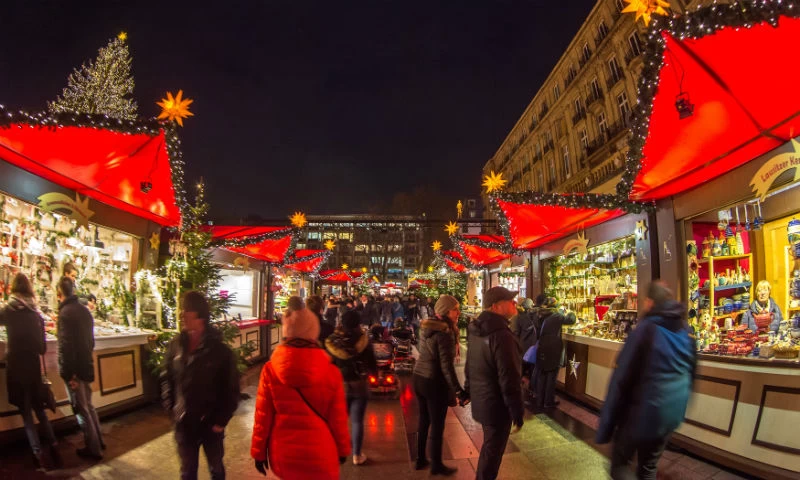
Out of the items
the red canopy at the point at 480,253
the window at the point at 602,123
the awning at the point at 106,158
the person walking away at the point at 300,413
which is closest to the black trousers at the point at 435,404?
the person walking away at the point at 300,413

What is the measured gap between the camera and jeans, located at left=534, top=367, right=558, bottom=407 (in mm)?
7163

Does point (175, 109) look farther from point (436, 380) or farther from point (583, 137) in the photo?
point (583, 137)

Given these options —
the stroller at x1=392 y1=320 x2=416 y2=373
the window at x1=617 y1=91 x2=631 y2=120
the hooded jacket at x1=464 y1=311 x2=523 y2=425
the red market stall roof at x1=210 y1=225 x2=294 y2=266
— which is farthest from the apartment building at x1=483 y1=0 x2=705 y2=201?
the hooded jacket at x1=464 y1=311 x2=523 y2=425

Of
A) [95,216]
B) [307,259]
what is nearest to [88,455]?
[95,216]

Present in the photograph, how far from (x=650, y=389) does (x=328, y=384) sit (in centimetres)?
202

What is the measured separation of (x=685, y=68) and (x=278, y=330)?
12.1 metres

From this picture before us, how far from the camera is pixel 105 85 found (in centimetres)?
1289

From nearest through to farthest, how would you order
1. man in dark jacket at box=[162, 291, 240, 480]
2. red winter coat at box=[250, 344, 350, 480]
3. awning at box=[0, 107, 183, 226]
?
red winter coat at box=[250, 344, 350, 480] → man in dark jacket at box=[162, 291, 240, 480] → awning at box=[0, 107, 183, 226]

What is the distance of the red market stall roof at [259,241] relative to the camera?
1033cm

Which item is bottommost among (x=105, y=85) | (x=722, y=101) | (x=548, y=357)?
(x=548, y=357)

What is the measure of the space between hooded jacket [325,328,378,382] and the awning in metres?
3.84

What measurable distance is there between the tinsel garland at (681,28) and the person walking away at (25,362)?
6.51 meters

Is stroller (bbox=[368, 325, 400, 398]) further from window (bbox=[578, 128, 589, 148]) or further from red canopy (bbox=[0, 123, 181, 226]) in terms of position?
window (bbox=[578, 128, 589, 148])

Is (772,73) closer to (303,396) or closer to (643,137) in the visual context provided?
(643,137)
